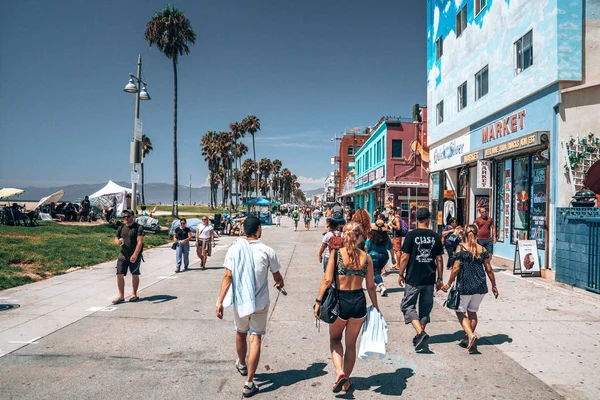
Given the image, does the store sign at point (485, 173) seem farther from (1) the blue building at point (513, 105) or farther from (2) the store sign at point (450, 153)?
(2) the store sign at point (450, 153)

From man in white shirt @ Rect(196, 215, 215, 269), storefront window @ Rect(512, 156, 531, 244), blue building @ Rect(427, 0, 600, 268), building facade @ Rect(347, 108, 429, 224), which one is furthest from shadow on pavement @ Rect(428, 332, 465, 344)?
building facade @ Rect(347, 108, 429, 224)

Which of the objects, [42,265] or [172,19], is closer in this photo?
[42,265]

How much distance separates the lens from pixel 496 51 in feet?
45.5

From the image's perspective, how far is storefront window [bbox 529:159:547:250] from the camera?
11180mm

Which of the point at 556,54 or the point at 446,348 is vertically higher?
the point at 556,54

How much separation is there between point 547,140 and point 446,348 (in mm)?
7832

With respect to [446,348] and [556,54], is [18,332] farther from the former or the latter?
[556,54]

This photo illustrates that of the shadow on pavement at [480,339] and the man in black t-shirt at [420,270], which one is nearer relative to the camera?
the man in black t-shirt at [420,270]

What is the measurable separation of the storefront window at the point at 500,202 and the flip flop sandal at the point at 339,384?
36.9ft

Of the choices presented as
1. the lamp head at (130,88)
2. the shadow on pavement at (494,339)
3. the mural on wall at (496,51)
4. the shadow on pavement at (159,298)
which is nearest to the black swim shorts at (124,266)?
the shadow on pavement at (159,298)

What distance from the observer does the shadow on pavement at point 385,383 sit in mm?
4199

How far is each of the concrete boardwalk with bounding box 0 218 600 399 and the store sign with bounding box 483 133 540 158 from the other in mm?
4232

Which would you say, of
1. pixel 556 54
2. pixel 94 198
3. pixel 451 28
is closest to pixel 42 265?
pixel 556 54

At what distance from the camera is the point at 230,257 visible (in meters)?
4.26
